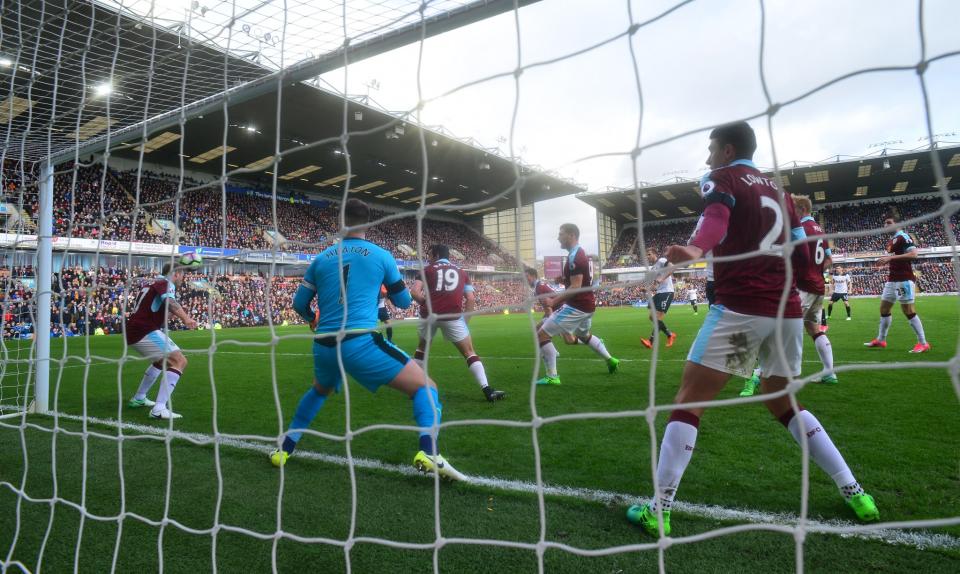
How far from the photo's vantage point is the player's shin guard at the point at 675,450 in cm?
236

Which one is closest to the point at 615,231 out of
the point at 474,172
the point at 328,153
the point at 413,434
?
the point at 474,172

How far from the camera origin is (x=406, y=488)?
121 inches

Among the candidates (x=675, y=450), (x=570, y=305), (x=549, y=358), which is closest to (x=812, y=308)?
(x=570, y=305)

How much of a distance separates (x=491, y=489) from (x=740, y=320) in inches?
62.6

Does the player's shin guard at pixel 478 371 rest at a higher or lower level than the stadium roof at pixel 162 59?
lower

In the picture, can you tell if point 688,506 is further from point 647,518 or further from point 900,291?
point 900,291

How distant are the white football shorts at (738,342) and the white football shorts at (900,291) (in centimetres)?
618

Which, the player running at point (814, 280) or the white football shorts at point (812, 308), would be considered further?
the white football shorts at point (812, 308)

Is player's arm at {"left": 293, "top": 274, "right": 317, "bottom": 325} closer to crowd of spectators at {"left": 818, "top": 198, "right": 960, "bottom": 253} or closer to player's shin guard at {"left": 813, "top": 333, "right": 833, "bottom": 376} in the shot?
player's shin guard at {"left": 813, "top": 333, "right": 833, "bottom": 376}

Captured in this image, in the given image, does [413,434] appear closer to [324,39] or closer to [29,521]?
[29,521]

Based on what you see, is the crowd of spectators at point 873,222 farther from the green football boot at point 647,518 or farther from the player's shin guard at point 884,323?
the green football boot at point 647,518

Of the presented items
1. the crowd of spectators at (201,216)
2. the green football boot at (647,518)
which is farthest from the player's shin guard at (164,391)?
the crowd of spectators at (201,216)

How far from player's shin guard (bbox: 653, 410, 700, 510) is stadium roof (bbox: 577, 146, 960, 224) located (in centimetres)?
2107

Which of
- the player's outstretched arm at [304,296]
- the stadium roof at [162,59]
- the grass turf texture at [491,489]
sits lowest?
the grass turf texture at [491,489]
